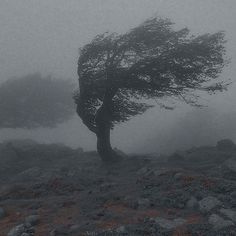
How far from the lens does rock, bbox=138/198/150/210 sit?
17203mm

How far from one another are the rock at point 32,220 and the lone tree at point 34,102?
39.8 meters

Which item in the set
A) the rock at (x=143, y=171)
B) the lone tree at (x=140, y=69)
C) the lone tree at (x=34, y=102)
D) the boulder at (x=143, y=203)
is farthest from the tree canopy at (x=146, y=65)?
the lone tree at (x=34, y=102)

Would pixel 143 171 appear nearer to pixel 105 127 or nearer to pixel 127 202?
pixel 105 127

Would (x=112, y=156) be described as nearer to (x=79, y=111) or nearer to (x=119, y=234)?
(x=79, y=111)

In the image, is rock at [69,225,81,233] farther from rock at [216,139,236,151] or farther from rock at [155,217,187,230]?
rock at [216,139,236,151]

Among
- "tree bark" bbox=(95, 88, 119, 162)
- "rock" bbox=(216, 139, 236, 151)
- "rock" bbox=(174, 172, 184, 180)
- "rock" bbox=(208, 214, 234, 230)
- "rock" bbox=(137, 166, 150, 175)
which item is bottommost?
"rock" bbox=(208, 214, 234, 230)

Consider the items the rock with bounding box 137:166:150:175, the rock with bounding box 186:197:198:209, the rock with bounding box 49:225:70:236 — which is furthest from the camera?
the rock with bounding box 137:166:150:175

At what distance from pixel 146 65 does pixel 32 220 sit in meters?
15.7

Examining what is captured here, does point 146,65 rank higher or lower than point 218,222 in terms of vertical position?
higher

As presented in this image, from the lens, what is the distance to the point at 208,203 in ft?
54.1

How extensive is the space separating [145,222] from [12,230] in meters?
4.73

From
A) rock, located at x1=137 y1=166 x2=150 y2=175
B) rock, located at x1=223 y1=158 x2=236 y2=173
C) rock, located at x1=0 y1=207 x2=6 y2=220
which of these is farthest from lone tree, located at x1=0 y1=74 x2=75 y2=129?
rock, located at x1=0 y1=207 x2=6 y2=220

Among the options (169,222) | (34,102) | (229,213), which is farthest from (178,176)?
(34,102)

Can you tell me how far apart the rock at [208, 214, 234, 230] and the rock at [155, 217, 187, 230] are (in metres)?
0.94
